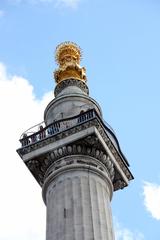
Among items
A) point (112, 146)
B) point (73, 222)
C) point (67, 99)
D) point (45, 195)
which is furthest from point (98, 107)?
point (73, 222)

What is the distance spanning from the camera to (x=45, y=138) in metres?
30.8

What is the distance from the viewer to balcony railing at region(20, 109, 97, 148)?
3105 centimetres

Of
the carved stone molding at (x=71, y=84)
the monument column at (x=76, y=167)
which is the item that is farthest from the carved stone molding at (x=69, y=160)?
the carved stone molding at (x=71, y=84)

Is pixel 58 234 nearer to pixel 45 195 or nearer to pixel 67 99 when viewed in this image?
pixel 45 195

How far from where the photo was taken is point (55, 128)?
3159cm

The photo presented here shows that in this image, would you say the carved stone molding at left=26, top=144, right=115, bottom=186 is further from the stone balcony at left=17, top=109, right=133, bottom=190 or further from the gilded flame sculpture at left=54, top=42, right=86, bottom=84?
the gilded flame sculpture at left=54, top=42, right=86, bottom=84

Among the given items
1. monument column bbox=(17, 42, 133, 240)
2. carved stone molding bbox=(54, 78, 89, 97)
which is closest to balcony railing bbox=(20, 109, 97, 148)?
monument column bbox=(17, 42, 133, 240)

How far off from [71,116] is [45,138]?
2.40m

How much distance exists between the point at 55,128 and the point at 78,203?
507 centimetres

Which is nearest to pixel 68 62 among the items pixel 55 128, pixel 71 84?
pixel 71 84

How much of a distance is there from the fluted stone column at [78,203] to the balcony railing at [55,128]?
6.62ft

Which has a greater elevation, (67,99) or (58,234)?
(67,99)

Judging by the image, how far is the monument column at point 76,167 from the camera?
89.8ft

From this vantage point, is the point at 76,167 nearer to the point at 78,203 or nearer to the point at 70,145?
the point at 70,145
